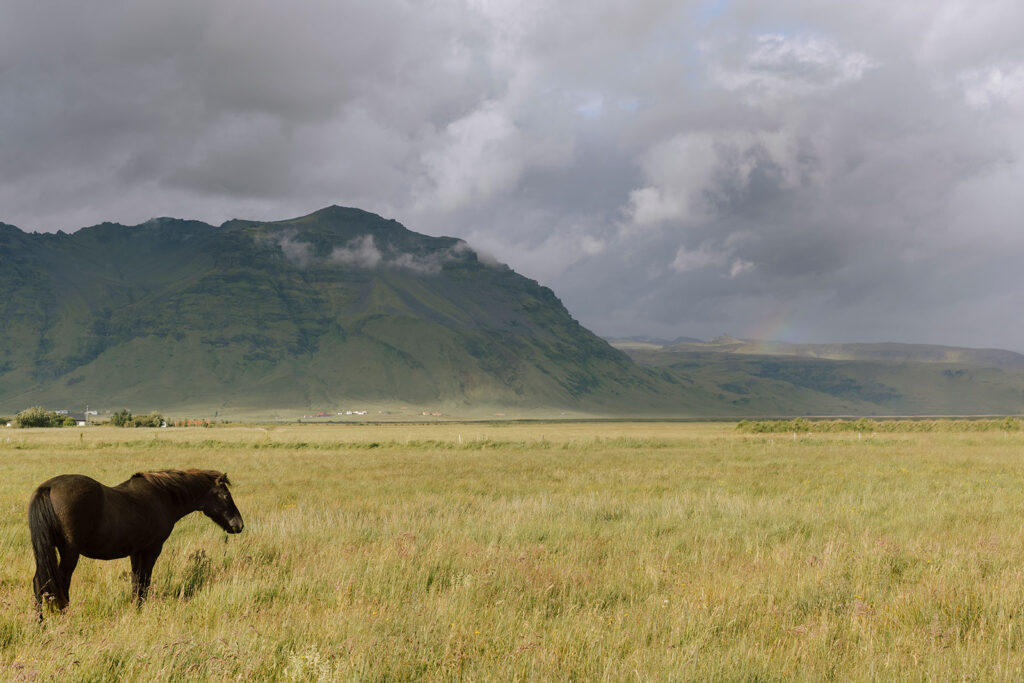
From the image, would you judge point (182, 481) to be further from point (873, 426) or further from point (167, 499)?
point (873, 426)

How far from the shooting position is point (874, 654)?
571 cm

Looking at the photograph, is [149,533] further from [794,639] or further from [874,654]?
[874,654]

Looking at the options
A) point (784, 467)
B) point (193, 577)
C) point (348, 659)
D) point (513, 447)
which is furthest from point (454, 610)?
point (513, 447)

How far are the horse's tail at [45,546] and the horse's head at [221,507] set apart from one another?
1834mm

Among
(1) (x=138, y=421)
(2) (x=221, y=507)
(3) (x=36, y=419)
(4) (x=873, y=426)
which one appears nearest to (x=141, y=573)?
(2) (x=221, y=507)

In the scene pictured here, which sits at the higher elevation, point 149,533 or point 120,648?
point 149,533

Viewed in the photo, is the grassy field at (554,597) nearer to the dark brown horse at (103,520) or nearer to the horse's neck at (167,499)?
the dark brown horse at (103,520)

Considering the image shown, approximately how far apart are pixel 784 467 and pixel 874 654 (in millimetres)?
28431

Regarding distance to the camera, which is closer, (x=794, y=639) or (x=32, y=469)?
(x=794, y=639)

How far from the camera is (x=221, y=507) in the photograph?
8.08 m

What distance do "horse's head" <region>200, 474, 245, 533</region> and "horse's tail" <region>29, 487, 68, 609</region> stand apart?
1834mm

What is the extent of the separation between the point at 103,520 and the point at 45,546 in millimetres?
497

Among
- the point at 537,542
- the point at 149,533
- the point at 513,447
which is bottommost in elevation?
the point at 513,447

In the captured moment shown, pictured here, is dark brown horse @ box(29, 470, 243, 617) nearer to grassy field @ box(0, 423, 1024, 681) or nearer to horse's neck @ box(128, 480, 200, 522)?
horse's neck @ box(128, 480, 200, 522)
